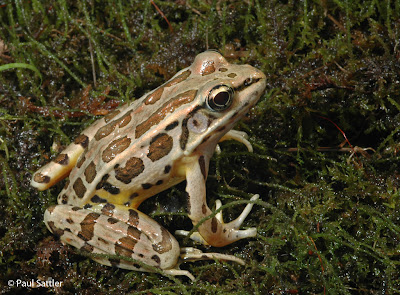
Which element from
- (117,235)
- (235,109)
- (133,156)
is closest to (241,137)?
(235,109)

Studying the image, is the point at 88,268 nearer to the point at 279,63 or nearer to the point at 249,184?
the point at 249,184

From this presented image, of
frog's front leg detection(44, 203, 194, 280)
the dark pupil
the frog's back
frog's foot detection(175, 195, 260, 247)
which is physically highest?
the dark pupil

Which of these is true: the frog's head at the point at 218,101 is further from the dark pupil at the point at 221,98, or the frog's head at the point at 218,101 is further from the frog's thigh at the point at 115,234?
the frog's thigh at the point at 115,234

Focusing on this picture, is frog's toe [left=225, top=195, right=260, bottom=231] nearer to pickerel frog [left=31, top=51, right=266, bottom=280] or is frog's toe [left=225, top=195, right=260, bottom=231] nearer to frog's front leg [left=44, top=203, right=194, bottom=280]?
pickerel frog [left=31, top=51, right=266, bottom=280]

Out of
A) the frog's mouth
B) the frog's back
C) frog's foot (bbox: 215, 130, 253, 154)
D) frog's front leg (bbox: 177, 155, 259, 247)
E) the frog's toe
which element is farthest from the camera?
frog's foot (bbox: 215, 130, 253, 154)

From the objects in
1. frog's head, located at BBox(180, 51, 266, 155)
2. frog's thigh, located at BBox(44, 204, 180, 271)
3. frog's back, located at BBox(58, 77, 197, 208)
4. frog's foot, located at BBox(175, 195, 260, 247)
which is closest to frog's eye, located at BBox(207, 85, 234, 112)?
frog's head, located at BBox(180, 51, 266, 155)

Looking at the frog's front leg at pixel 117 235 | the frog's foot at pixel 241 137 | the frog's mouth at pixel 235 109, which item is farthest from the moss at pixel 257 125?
the frog's mouth at pixel 235 109

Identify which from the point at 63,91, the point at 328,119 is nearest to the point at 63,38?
the point at 63,91
